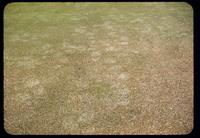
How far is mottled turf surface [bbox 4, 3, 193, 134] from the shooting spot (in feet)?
22.0

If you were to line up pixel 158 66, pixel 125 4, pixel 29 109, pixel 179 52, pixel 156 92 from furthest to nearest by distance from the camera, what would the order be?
pixel 125 4, pixel 179 52, pixel 158 66, pixel 156 92, pixel 29 109

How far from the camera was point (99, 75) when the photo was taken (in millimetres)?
8961

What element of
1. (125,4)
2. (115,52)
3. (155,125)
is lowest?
(125,4)

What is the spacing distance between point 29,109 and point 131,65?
4342 mm

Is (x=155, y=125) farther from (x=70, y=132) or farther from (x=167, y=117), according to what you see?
(x=70, y=132)

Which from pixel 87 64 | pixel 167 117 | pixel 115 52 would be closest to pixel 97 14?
pixel 115 52

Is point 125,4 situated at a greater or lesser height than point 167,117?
lesser

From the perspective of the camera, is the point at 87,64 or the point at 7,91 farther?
the point at 87,64

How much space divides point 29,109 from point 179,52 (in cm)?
675

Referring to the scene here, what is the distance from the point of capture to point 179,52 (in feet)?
34.7

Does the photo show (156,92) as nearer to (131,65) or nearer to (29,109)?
(131,65)

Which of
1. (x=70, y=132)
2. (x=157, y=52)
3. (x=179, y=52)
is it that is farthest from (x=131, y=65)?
(x=70, y=132)

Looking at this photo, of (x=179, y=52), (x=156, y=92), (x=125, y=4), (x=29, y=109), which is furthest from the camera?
(x=125, y=4)

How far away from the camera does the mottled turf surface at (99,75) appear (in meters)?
6.71
